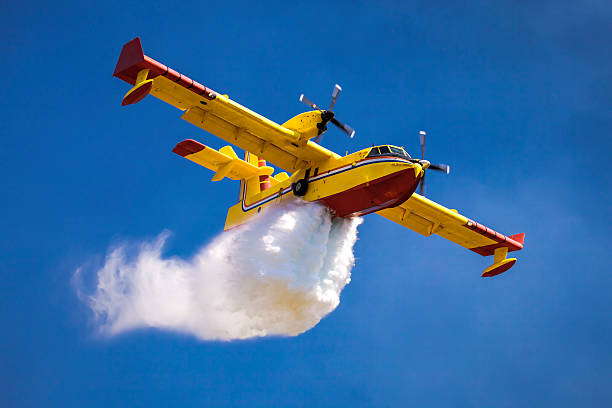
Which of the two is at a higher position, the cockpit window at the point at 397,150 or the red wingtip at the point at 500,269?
the cockpit window at the point at 397,150

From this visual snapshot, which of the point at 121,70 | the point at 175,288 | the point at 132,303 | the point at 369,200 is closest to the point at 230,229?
the point at 175,288

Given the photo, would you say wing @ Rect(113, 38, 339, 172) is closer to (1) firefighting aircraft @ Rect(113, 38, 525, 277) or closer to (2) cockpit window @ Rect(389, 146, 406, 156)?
(1) firefighting aircraft @ Rect(113, 38, 525, 277)

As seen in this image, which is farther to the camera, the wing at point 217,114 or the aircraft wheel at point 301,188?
the aircraft wheel at point 301,188

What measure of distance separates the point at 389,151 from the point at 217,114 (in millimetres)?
4680

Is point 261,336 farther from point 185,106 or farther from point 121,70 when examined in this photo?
point 121,70

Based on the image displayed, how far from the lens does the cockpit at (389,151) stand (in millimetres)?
18344

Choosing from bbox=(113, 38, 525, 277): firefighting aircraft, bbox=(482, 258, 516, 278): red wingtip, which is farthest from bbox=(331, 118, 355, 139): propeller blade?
bbox=(482, 258, 516, 278): red wingtip

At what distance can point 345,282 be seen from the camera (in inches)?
813

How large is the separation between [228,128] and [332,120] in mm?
2911

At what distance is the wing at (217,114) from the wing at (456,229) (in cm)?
383

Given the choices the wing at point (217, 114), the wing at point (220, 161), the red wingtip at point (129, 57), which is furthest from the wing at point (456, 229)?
the red wingtip at point (129, 57)

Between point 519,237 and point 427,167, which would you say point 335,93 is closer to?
point 427,167

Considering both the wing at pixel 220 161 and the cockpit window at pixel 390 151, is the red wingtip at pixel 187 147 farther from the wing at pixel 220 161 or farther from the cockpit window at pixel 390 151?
the cockpit window at pixel 390 151

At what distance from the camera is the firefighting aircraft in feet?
58.7
